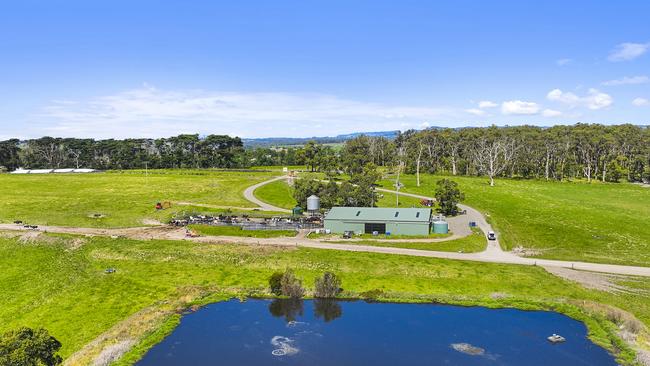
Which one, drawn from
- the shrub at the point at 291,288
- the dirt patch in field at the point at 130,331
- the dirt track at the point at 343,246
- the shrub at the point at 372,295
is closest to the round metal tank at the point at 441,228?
the dirt track at the point at 343,246

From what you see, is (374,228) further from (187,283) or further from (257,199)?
(257,199)

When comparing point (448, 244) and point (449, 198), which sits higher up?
point (449, 198)

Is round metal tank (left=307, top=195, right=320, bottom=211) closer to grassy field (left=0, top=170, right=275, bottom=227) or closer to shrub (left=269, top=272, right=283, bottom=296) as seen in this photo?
grassy field (left=0, top=170, right=275, bottom=227)

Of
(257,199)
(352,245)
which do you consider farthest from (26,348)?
(257,199)

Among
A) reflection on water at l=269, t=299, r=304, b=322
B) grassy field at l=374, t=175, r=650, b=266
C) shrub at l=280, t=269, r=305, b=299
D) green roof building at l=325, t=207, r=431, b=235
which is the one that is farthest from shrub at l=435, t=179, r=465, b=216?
reflection on water at l=269, t=299, r=304, b=322

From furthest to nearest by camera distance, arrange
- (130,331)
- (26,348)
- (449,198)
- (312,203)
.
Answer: (312,203)
(449,198)
(130,331)
(26,348)

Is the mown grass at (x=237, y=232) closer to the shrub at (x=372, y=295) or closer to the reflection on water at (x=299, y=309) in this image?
the reflection on water at (x=299, y=309)

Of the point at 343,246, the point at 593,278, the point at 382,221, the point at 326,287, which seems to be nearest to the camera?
the point at 326,287
